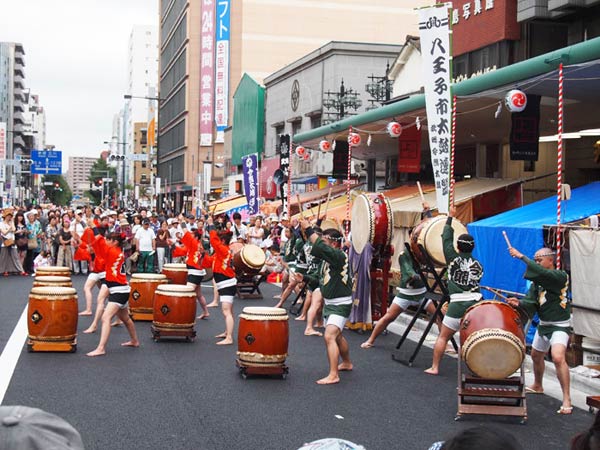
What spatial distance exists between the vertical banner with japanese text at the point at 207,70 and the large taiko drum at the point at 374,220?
5075 centimetres

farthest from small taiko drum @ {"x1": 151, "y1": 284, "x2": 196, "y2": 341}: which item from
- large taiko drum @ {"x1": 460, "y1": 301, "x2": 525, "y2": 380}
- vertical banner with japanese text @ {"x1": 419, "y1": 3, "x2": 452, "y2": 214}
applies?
large taiko drum @ {"x1": 460, "y1": 301, "x2": 525, "y2": 380}

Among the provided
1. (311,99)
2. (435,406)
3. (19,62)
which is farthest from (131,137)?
(435,406)

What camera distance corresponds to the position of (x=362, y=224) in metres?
13.3

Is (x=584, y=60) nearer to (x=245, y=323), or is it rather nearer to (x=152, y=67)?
(x=245, y=323)

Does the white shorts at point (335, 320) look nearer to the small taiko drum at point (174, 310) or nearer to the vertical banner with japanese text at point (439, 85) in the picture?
the small taiko drum at point (174, 310)

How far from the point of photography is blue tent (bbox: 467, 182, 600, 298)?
1177cm

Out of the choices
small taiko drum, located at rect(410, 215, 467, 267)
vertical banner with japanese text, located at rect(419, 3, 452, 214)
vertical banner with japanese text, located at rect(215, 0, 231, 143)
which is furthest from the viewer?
vertical banner with japanese text, located at rect(215, 0, 231, 143)

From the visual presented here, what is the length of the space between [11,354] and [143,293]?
11.7ft

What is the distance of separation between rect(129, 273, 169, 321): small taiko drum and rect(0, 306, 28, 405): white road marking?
1.84 metres

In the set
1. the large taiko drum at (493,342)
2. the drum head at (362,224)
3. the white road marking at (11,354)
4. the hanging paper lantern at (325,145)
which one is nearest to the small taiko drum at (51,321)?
the white road marking at (11,354)

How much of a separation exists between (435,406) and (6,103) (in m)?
116

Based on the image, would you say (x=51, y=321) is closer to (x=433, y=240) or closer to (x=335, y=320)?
(x=335, y=320)

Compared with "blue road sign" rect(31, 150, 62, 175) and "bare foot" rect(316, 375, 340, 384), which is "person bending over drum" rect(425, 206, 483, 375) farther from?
"blue road sign" rect(31, 150, 62, 175)

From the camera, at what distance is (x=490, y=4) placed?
732 inches
